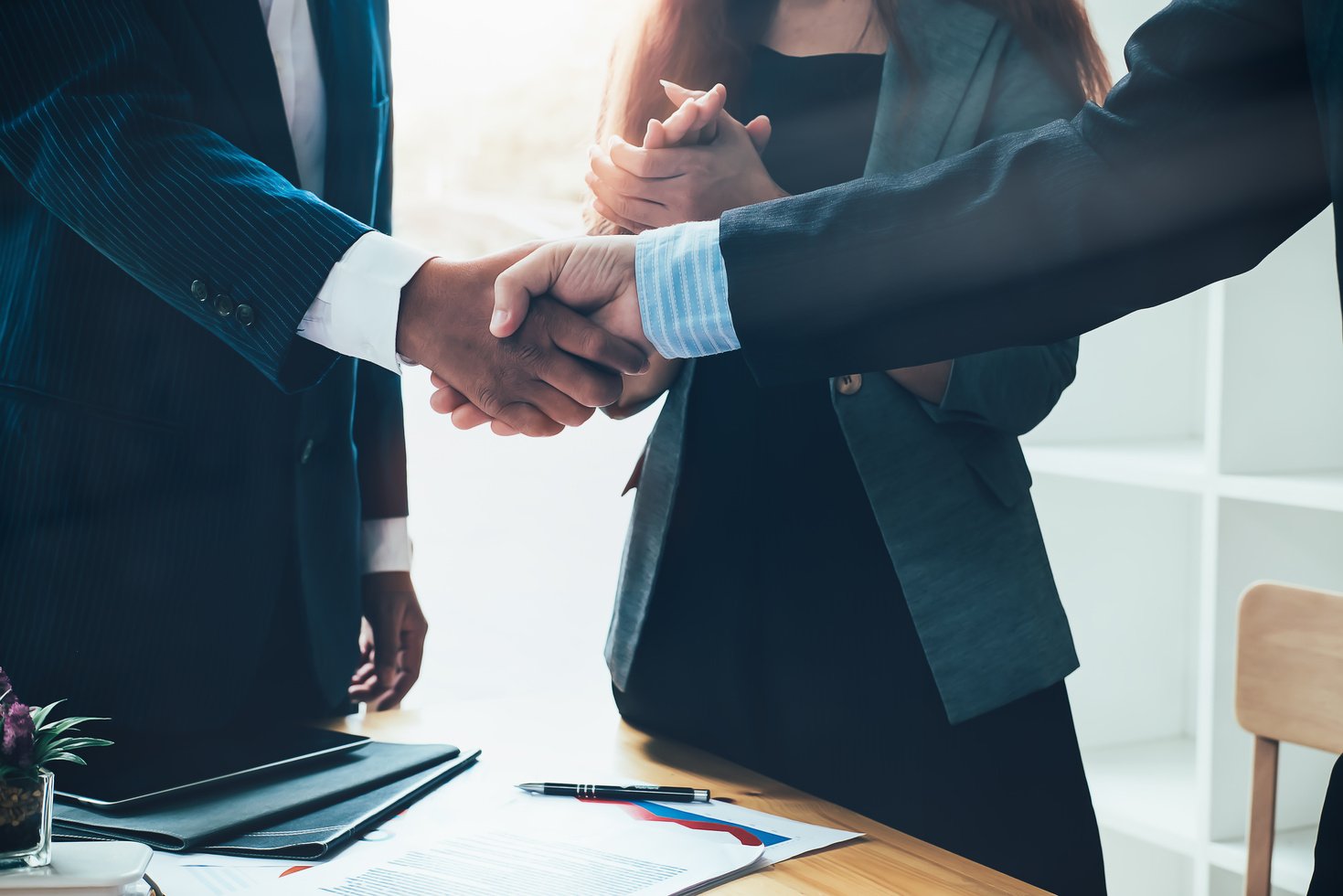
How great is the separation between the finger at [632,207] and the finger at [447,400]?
28 centimetres

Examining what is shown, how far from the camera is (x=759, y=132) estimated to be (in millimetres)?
1199

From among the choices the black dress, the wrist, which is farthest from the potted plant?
the black dress

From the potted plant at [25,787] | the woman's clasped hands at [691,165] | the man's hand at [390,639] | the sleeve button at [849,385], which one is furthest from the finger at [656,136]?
the potted plant at [25,787]

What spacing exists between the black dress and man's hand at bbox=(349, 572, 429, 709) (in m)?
0.30

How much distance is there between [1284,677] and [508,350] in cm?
88

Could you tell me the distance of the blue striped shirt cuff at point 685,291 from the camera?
3.10ft

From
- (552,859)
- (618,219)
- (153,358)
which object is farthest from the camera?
(618,219)

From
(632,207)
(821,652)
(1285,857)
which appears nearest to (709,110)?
(632,207)

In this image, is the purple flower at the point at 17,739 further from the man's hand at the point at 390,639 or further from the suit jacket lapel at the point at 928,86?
the suit jacket lapel at the point at 928,86

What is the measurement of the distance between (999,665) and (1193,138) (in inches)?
20.3

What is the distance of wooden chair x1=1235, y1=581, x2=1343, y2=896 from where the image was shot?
112 centimetres

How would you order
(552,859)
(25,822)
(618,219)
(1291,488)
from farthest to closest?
(1291,488) < (618,219) < (552,859) < (25,822)

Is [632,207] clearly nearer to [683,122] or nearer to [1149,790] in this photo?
[683,122]

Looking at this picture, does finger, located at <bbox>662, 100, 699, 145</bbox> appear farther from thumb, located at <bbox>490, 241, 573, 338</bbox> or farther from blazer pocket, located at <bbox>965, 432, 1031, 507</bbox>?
→ blazer pocket, located at <bbox>965, 432, 1031, 507</bbox>
